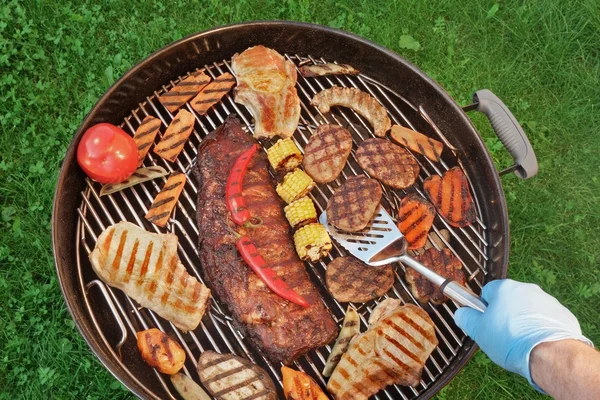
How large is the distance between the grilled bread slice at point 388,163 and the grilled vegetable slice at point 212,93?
3.92 feet

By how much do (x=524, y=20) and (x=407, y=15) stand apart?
131cm

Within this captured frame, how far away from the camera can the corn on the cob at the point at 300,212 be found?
13.3 feet

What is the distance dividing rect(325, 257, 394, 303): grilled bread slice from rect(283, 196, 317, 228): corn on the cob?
0.36 meters

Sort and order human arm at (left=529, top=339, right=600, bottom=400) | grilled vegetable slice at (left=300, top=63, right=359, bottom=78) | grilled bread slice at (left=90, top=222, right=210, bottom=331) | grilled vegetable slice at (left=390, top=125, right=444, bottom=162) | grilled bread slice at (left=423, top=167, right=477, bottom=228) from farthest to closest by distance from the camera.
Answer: grilled vegetable slice at (left=300, top=63, right=359, bottom=78)
grilled vegetable slice at (left=390, top=125, right=444, bottom=162)
grilled bread slice at (left=423, top=167, right=477, bottom=228)
grilled bread slice at (left=90, top=222, right=210, bottom=331)
human arm at (left=529, top=339, right=600, bottom=400)

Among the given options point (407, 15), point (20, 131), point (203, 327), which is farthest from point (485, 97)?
point (20, 131)

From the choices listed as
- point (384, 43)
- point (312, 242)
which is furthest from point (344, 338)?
point (384, 43)

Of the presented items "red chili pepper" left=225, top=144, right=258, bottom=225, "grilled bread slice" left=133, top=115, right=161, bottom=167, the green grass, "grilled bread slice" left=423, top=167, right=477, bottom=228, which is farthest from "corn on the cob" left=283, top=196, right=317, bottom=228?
the green grass

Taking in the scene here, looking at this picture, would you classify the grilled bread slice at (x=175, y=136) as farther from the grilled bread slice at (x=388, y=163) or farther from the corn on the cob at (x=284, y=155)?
the grilled bread slice at (x=388, y=163)

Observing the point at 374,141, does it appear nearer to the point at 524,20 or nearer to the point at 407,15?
the point at 407,15

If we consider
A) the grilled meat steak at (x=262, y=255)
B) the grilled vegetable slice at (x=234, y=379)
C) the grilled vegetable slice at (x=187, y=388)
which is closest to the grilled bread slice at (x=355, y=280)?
the grilled meat steak at (x=262, y=255)

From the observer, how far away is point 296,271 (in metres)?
3.90

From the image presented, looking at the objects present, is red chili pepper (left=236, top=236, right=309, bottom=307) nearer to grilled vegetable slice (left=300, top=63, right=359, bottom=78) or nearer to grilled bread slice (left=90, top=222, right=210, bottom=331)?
grilled bread slice (left=90, top=222, right=210, bottom=331)

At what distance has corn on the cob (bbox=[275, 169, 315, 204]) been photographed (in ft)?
13.6

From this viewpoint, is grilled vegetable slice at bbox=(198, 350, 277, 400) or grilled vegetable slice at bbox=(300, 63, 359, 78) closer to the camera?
grilled vegetable slice at bbox=(198, 350, 277, 400)
